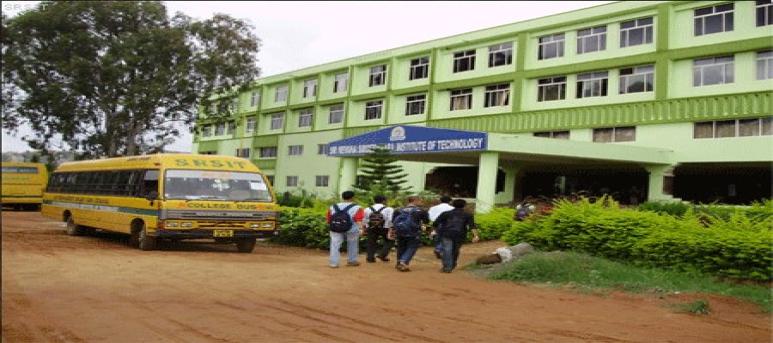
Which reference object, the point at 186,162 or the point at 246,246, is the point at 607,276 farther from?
the point at 186,162

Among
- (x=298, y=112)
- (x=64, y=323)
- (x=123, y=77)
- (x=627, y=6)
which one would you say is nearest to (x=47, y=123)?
(x=123, y=77)

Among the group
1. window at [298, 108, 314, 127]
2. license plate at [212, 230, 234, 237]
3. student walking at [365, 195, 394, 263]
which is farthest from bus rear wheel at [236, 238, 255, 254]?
window at [298, 108, 314, 127]

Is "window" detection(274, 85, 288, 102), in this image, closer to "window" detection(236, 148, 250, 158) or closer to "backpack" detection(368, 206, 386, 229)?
"window" detection(236, 148, 250, 158)

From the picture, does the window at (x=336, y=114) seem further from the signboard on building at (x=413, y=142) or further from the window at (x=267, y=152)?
the signboard on building at (x=413, y=142)

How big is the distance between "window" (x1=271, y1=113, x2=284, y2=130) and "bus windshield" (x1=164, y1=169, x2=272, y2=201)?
122ft

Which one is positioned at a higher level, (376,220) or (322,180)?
(322,180)

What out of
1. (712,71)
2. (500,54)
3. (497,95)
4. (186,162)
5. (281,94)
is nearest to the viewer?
(186,162)

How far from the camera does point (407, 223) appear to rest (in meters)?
11.9

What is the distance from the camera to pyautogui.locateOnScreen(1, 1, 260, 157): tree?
1245 inches

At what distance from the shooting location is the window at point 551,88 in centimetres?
3212

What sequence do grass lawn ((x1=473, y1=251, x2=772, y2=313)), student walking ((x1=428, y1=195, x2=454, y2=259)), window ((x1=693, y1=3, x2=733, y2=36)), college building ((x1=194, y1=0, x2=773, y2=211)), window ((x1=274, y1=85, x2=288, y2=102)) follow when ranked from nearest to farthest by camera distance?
grass lawn ((x1=473, y1=251, x2=772, y2=313)) < student walking ((x1=428, y1=195, x2=454, y2=259)) < college building ((x1=194, y1=0, x2=773, y2=211)) < window ((x1=693, y1=3, x2=733, y2=36)) < window ((x1=274, y1=85, x2=288, y2=102))

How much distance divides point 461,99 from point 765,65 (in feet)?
51.7

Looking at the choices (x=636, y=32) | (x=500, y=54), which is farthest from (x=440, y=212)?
(x=500, y=54)

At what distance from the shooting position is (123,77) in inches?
1300
